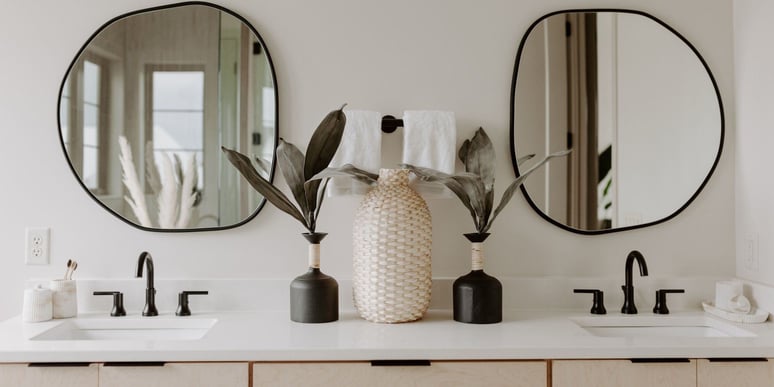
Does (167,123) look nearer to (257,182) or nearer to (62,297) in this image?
(257,182)

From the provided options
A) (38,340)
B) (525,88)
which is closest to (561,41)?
(525,88)

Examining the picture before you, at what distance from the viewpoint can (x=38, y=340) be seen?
1.67 meters

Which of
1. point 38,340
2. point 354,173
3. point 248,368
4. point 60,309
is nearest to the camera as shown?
point 248,368

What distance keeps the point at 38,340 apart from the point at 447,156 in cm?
133

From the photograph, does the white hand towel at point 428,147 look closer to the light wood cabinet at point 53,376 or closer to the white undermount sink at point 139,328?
the white undermount sink at point 139,328

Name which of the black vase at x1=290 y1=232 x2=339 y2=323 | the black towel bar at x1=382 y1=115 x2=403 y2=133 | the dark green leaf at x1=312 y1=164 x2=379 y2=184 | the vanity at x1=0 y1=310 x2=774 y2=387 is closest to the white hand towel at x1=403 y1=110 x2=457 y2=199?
the black towel bar at x1=382 y1=115 x2=403 y2=133

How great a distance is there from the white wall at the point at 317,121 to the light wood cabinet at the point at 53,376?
56 centimetres

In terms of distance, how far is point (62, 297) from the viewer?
1.92 metres

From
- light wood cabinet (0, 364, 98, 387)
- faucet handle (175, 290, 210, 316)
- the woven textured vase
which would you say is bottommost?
light wood cabinet (0, 364, 98, 387)

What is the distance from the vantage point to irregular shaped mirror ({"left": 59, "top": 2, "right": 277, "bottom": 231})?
2.08 meters

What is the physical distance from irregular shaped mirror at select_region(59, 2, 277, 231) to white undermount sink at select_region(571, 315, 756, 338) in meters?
1.20

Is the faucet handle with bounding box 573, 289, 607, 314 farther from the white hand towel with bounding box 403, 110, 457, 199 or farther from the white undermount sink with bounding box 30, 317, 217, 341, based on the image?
the white undermount sink with bounding box 30, 317, 217, 341

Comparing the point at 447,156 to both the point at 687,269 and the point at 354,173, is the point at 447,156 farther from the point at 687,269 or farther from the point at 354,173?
the point at 687,269

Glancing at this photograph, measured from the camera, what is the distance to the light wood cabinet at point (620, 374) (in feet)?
5.15
